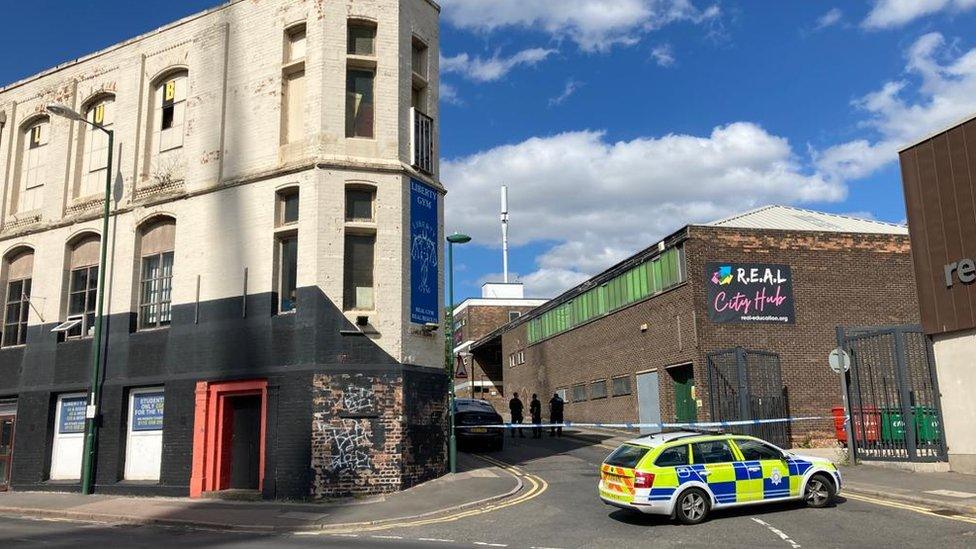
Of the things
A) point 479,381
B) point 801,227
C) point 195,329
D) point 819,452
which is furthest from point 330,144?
point 479,381

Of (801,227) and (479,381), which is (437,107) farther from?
(479,381)

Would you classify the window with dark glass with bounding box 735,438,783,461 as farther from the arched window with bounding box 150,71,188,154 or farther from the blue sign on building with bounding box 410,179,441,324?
the arched window with bounding box 150,71,188,154

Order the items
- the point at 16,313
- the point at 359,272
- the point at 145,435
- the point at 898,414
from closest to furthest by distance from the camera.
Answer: the point at 359,272, the point at 898,414, the point at 145,435, the point at 16,313

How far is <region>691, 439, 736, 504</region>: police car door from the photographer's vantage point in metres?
12.0

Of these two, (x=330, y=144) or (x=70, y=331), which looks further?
(x=70, y=331)

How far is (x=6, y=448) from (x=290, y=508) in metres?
12.3

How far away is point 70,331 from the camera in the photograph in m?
22.5

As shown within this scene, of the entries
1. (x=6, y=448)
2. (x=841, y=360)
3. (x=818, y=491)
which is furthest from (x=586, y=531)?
(x=6, y=448)

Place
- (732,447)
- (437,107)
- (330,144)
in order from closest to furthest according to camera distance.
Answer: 1. (732,447)
2. (330,144)
3. (437,107)

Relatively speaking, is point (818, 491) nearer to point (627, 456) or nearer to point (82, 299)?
point (627, 456)

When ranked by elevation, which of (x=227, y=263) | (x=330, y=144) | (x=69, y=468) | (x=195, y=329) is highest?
(x=330, y=144)

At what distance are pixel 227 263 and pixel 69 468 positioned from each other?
7.96 metres

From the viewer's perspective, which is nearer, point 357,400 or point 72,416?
point 357,400

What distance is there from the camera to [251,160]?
64.0 feet
